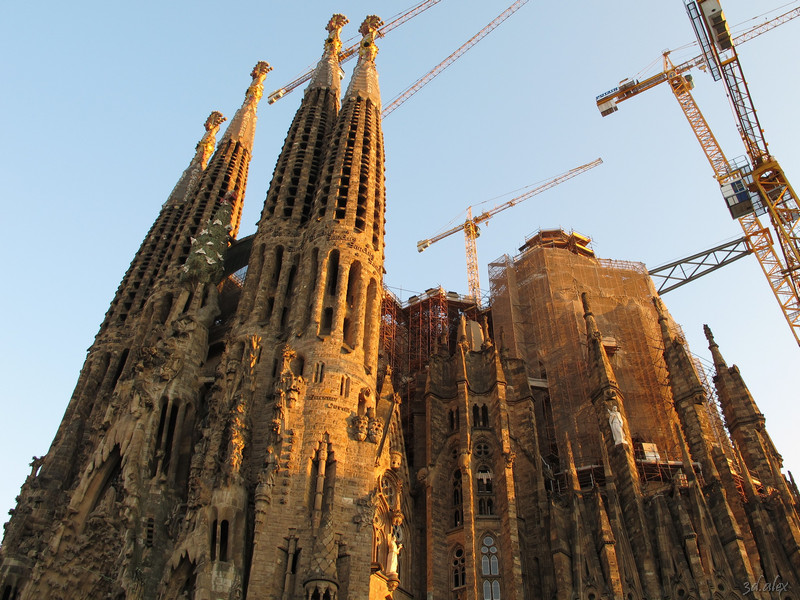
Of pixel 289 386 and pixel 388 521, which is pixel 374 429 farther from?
pixel 289 386

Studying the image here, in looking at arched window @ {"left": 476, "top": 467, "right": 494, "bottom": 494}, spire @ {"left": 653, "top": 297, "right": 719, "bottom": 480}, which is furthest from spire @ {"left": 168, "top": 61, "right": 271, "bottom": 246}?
spire @ {"left": 653, "top": 297, "right": 719, "bottom": 480}

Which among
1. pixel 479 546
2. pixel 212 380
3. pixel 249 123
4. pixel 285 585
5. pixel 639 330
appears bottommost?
pixel 285 585

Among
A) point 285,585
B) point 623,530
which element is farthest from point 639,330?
point 285,585

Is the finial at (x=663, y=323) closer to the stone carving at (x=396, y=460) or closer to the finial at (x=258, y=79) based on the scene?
the stone carving at (x=396, y=460)

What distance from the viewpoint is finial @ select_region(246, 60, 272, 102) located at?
63.8m

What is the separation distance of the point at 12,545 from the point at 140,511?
23.7ft

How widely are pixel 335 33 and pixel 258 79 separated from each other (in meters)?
8.39

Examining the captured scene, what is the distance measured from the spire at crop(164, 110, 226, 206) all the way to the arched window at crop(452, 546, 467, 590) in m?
33.6

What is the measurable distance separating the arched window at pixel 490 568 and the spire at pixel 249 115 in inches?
1468

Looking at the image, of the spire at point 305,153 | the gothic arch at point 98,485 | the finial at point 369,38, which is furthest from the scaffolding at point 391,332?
the finial at point 369,38

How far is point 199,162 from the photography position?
60406 millimetres

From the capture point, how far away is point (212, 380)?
35.7 metres

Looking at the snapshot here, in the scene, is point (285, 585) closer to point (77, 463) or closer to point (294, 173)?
point (77, 463)

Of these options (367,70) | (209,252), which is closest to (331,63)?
(367,70)
